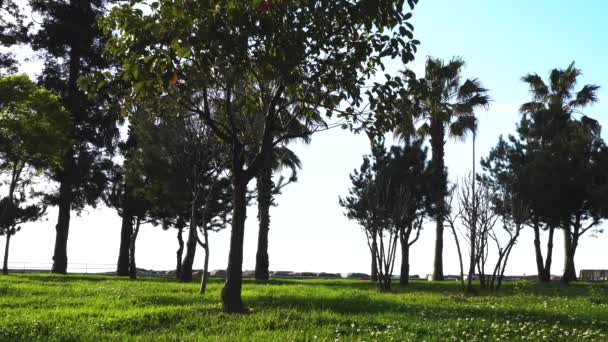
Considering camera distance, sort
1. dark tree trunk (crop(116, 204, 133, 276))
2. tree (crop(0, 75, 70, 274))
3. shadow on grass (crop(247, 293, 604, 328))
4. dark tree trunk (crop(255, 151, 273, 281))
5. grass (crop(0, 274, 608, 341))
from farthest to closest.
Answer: dark tree trunk (crop(116, 204, 133, 276)) < dark tree trunk (crop(255, 151, 273, 281)) < tree (crop(0, 75, 70, 274)) < shadow on grass (crop(247, 293, 604, 328)) < grass (crop(0, 274, 608, 341))

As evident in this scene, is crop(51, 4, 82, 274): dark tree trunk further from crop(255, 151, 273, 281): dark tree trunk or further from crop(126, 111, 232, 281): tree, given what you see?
crop(255, 151, 273, 281): dark tree trunk

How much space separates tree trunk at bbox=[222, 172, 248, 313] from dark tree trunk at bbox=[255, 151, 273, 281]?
61.3ft

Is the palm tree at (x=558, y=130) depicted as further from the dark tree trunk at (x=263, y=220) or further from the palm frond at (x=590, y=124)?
the dark tree trunk at (x=263, y=220)

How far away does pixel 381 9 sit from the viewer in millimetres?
11133

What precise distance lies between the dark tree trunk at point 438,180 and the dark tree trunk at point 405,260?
98.1 inches

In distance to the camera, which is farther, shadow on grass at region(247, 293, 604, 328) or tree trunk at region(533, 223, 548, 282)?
tree trunk at region(533, 223, 548, 282)

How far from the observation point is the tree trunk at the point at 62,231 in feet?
111

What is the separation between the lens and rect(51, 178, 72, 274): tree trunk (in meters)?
33.9

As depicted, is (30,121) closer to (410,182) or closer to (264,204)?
(264,204)

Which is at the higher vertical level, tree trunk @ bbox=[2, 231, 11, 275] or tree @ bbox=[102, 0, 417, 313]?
tree @ bbox=[102, 0, 417, 313]

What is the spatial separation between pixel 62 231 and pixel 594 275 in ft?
135

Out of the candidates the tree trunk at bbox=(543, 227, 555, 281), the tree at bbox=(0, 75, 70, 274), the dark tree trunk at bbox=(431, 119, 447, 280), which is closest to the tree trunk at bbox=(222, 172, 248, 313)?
the tree at bbox=(0, 75, 70, 274)

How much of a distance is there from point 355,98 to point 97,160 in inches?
1159

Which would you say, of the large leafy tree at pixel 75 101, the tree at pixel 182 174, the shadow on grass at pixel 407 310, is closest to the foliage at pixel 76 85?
the large leafy tree at pixel 75 101
